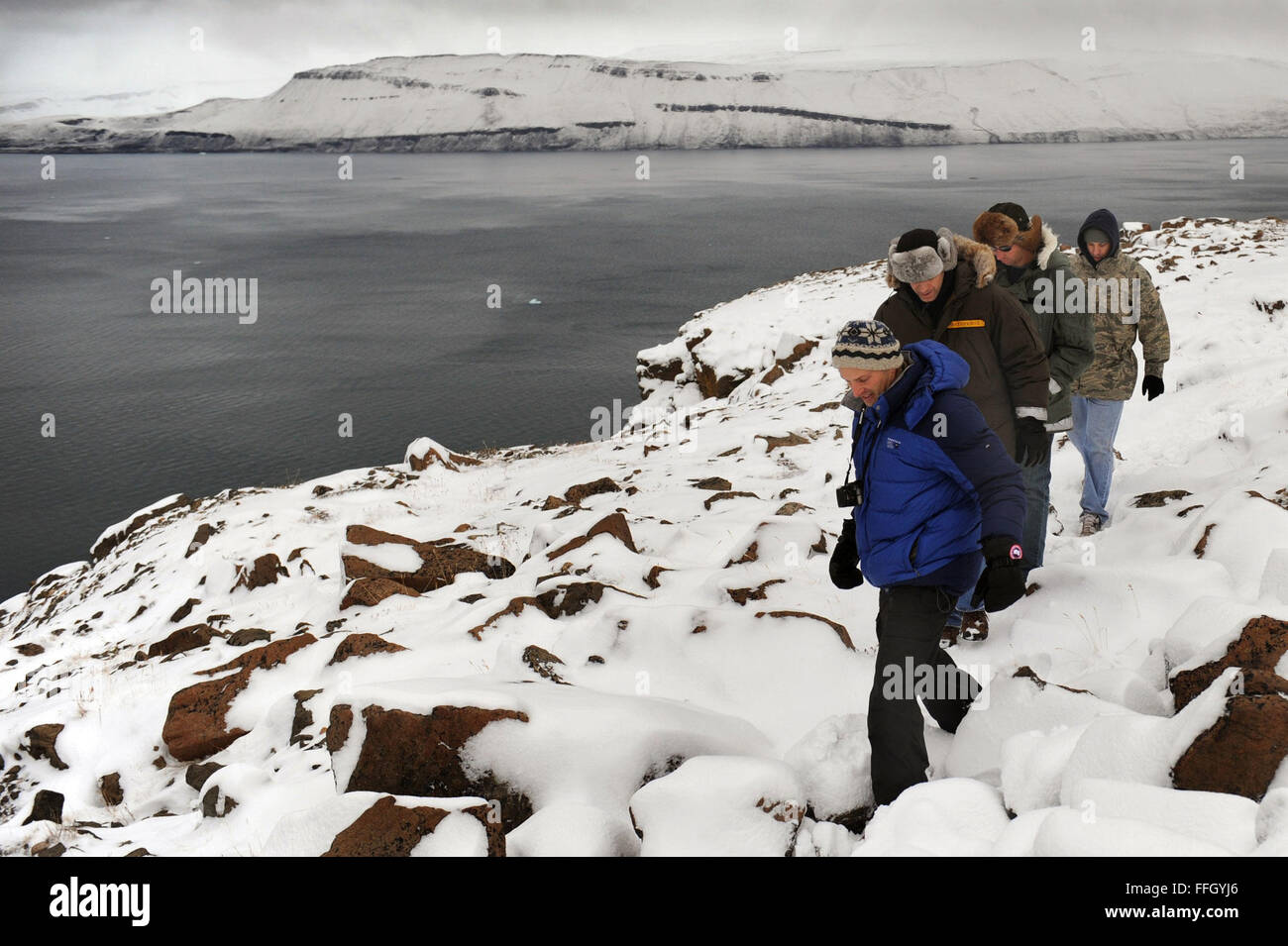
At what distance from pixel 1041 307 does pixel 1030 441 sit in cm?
102

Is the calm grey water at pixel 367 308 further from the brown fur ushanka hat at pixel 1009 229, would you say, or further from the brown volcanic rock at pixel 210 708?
the brown fur ushanka hat at pixel 1009 229

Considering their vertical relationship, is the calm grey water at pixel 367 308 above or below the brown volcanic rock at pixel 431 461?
above

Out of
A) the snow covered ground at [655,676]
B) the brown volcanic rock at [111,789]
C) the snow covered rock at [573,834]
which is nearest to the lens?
the snow covered ground at [655,676]

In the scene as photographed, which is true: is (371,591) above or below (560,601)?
below

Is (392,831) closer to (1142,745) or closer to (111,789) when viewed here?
(1142,745)

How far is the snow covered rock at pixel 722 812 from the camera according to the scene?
3707mm

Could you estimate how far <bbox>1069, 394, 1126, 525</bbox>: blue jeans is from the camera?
22.5ft

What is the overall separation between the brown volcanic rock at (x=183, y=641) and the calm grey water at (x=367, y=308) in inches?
654

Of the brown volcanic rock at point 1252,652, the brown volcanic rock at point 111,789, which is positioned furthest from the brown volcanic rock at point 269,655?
the brown volcanic rock at point 1252,652

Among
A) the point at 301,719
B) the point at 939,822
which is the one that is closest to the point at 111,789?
the point at 301,719

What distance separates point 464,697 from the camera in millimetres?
4469

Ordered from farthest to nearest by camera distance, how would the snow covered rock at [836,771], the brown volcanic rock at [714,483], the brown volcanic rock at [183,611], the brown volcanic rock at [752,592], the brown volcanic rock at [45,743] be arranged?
the brown volcanic rock at [714,483], the brown volcanic rock at [183,611], the brown volcanic rock at [45,743], the brown volcanic rock at [752,592], the snow covered rock at [836,771]

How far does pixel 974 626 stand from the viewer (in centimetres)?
551
